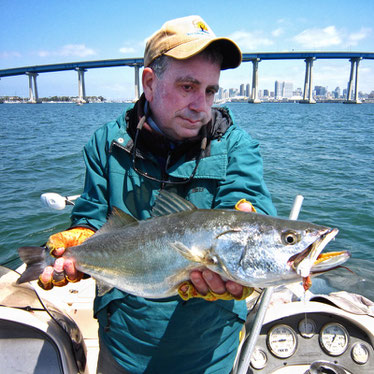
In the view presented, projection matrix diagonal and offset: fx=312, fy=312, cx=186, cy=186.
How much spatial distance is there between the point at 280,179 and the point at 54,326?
12.5 meters

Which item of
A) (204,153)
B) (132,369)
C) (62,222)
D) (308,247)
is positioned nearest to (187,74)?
(204,153)

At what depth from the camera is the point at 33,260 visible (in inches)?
103

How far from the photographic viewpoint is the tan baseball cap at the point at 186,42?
2259mm

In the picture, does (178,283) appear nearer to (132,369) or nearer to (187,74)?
(132,369)

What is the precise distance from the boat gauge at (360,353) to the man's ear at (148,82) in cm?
349

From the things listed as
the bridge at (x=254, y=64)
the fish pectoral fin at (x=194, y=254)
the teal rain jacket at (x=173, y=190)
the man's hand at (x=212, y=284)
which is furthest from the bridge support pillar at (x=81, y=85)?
the man's hand at (x=212, y=284)

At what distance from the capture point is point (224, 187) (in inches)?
98.3

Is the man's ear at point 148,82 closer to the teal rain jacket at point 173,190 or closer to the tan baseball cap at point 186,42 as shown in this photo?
the tan baseball cap at point 186,42

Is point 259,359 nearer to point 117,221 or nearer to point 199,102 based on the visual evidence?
point 117,221

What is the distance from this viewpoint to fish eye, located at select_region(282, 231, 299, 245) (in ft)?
6.37

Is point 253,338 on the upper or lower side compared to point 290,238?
lower

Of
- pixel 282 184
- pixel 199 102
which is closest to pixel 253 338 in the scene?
pixel 199 102

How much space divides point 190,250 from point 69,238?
1176 millimetres

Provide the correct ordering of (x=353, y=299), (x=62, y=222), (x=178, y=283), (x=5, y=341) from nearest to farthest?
(x=178, y=283) → (x=5, y=341) → (x=353, y=299) → (x=62, y=222)
